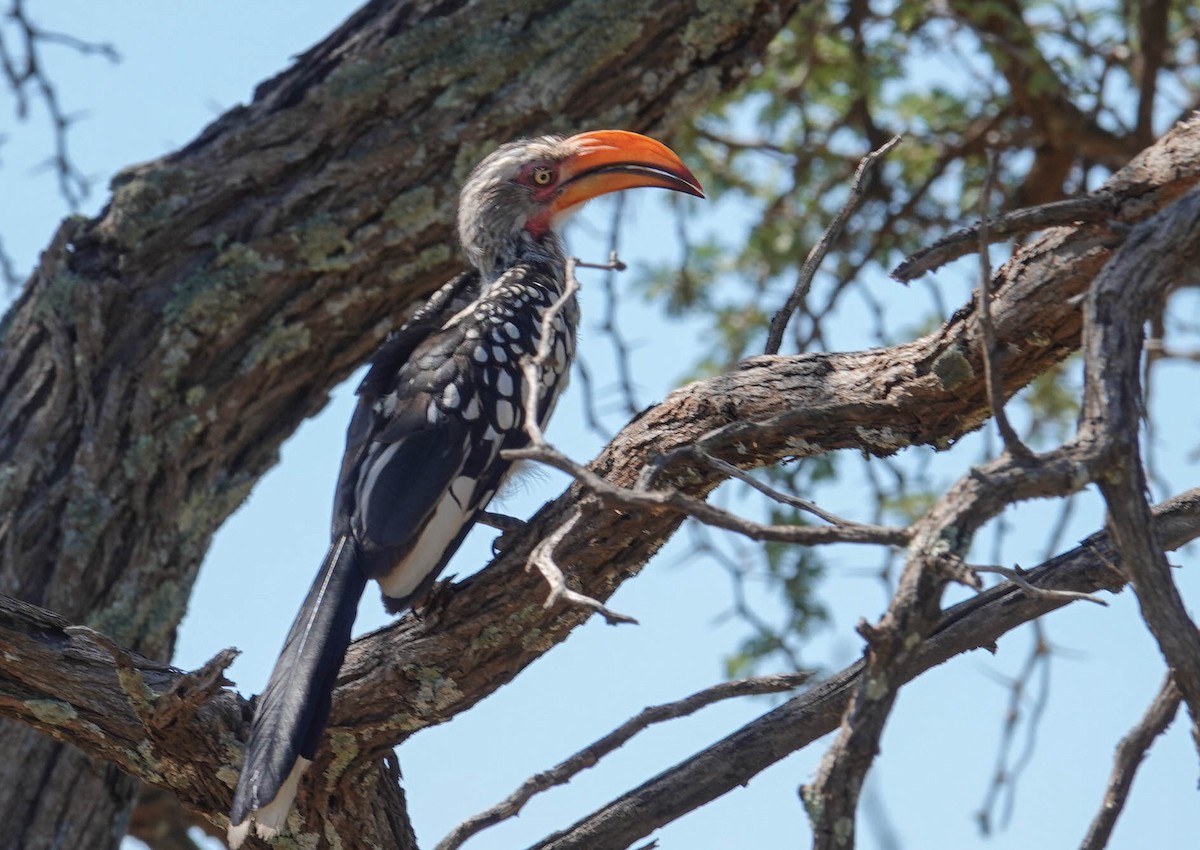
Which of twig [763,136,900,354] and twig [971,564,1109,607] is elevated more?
twig [763,136,900,354]

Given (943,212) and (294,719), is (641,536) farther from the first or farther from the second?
(943,212)

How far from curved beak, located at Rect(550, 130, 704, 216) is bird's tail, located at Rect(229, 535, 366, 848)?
156 cm

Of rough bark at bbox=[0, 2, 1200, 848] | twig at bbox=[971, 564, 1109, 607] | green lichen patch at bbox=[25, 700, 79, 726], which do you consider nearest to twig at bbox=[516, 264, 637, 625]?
twig at bbox=[971, 564, 1109, 607]

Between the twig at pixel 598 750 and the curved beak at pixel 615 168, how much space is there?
1.63 meters

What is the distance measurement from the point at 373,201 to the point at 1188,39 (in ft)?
10.7

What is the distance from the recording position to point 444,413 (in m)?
3.17

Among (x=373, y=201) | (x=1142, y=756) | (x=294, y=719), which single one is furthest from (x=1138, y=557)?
(x=373, y=201)

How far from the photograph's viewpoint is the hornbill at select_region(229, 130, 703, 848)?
8.09ft

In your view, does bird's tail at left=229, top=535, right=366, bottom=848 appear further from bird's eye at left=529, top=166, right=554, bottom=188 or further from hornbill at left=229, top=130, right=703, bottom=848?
bird's eye at left=529, top=166, right=554, bottom=188

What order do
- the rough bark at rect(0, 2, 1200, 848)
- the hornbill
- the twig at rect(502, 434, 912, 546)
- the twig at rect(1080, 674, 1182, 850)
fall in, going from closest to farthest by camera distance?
the twig at rect(502, 434, 912, 546) → the twig at rect(1080, 674, 1182, 850) → the hornbill → the rough bark at rect(0, 2, 1200, 848)

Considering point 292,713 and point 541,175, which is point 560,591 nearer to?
point 292,713

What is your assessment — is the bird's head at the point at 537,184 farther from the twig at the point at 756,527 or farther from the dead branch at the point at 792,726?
the twig at the point at 756,527

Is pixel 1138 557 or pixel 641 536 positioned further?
pixel 641 536

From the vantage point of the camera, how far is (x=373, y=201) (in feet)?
12.5
